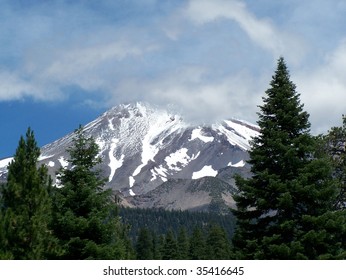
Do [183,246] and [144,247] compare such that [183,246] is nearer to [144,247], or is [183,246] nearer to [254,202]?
[144,247]

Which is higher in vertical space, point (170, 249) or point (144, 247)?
point (144, 247)

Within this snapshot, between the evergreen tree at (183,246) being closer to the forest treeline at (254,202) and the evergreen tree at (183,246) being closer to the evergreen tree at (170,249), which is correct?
the evergreen tree at (170,249)

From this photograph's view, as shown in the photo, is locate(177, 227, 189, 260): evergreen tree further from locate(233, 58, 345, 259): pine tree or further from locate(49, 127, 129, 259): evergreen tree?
locate(233, 58, 345, 259): pine tree

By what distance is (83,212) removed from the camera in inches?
1128

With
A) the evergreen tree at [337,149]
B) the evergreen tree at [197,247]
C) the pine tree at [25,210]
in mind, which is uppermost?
the evergreen tree at [197,247]

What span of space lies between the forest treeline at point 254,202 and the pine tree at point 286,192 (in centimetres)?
5

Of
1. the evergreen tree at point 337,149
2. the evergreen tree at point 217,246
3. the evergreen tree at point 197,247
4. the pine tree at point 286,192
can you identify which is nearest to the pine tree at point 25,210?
the pine tree at point 286,192

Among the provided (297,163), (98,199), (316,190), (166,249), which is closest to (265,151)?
(297,163)

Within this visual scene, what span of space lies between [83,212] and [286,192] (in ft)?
36.0

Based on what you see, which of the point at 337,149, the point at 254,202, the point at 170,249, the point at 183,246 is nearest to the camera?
the point at 254,202

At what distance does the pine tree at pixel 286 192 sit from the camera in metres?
24.6

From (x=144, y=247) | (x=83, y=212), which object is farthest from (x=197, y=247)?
(x=83, y=212)

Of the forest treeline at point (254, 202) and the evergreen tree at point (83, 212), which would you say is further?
the evergreen tree at point (83, 212)

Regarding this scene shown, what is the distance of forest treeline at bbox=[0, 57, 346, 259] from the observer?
23.8m
